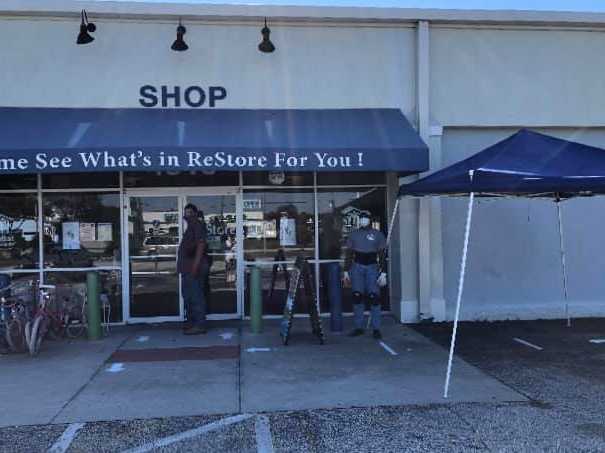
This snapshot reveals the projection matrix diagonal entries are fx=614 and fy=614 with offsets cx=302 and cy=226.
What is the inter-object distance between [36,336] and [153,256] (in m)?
2.52

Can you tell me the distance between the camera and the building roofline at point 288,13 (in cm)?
905

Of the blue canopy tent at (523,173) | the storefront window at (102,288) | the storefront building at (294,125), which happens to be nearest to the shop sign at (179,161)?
the storefront building at (294,125)

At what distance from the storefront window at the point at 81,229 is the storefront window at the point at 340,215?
3347mm

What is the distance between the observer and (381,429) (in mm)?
5098

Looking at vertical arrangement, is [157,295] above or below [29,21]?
below

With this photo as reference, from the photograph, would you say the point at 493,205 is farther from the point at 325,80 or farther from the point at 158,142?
the point at 158,142

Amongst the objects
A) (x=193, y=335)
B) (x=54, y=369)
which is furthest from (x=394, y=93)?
(x=54, y=369)

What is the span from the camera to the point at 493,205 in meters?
10.0

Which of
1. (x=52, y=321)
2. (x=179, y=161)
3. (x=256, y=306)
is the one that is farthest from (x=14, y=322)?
(x=256, y=306)

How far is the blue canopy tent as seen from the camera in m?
6.15

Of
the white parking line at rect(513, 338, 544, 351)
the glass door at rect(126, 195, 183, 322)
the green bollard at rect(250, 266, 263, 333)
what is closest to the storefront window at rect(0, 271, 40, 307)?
the glass door at rect(126, 195, 183, 322)

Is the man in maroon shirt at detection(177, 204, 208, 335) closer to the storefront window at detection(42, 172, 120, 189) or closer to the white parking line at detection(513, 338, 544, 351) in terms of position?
the storefront window at detection(42, 172, 120, 189)

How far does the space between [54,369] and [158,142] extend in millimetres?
→ 3176

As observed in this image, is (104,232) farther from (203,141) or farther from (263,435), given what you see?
(263,435)
